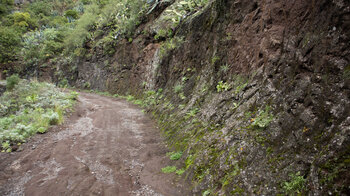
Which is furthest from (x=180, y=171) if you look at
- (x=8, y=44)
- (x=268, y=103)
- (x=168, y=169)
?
(x=8, y=44)

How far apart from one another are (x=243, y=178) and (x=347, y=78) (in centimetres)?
219

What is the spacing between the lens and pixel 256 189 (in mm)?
3219

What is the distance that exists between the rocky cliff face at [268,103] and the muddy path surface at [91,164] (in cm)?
77

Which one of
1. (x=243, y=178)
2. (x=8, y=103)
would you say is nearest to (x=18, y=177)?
(x=243, y=178)

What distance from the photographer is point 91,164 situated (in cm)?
555

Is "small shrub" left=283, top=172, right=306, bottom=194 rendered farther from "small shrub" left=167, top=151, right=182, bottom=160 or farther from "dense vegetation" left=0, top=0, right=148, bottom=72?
"dense vegetation" left=0, top=0, right=148, bottom=72

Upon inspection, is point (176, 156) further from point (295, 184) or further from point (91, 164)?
point (295, 184)

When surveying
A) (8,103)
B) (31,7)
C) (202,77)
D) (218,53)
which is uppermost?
(31,7)

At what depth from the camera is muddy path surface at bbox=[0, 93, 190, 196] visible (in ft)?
14.8

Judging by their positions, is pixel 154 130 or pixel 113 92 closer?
pixel 154 130

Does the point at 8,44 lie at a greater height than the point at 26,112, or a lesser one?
greater

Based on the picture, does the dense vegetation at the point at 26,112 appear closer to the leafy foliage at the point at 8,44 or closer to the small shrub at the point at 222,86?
the small shrub at the point at 222,86

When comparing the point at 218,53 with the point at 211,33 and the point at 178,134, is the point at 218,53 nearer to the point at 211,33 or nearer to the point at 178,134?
the point at 211,33

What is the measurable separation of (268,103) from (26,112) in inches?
438
